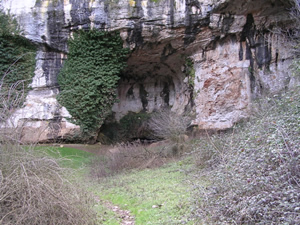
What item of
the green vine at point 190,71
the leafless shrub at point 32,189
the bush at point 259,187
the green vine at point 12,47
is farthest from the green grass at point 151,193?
the green vine at point 12,47

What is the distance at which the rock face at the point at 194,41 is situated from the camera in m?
12.9

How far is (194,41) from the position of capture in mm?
14352

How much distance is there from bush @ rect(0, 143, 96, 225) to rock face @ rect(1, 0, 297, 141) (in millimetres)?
9064

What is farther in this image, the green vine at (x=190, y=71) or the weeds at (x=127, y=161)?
the green vine at (x=190, y=71)

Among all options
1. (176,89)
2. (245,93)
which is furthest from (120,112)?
(245,93)

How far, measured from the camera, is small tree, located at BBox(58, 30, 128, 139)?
14.1 m

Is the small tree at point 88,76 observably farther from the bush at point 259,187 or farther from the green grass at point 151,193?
the bush at point 259,187

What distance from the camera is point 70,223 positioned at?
3711 mm

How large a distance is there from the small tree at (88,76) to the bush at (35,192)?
10.6m

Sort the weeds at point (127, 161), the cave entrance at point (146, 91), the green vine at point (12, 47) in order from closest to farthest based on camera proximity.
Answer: the weeds at point (127, 161) → the green vine at point (12, 47) → the cave entrance at point (146, 91)

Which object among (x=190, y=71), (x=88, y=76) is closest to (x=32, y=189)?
(x=88, y=76)

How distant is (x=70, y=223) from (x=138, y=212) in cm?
154

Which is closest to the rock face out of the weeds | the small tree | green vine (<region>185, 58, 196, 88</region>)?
green vine (<region>185, 58, 196, 88</region>)

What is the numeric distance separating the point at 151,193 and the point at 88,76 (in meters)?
9.72
